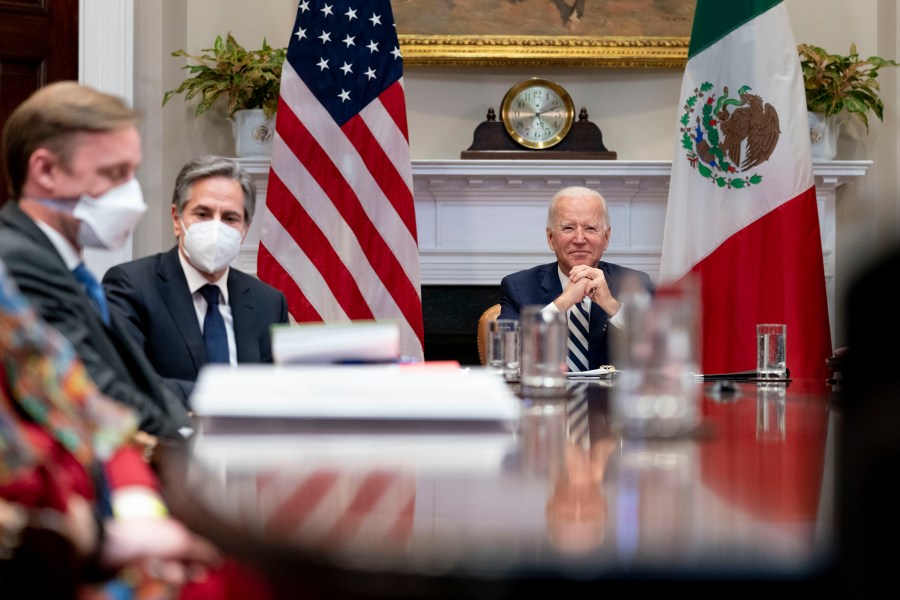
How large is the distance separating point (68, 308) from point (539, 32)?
3904 mm

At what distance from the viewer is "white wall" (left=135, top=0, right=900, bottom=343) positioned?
4.83 meters

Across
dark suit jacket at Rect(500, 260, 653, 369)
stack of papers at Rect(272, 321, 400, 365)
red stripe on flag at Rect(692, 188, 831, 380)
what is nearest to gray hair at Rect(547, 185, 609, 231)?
dark suit jacket at Rect(500, 260, 653, 369)

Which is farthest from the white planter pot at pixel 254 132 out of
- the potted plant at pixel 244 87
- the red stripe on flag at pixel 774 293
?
the red stripe on flag at pixel 774 293

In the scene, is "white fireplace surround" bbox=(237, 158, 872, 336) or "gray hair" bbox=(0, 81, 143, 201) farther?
"white fireplace surround" bbox=(237, 158, 872, 336)

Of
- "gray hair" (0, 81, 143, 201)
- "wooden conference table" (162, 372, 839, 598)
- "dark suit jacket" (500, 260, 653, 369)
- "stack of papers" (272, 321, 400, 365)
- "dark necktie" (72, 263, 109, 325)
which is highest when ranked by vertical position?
"gray hair" (0, 81, 143, 201)

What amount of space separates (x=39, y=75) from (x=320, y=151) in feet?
4.47

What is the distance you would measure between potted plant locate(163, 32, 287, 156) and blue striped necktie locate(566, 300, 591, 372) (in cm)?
191

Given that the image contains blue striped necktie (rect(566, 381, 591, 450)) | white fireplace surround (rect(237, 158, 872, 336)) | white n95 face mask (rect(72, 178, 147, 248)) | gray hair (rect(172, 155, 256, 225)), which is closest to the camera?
blue striped necktie (rect(566, 381, 591, 450))

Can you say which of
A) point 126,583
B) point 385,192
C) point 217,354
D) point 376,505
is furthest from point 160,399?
point 385,192

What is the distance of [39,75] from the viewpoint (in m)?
4.54

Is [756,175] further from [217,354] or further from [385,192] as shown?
[217,354]

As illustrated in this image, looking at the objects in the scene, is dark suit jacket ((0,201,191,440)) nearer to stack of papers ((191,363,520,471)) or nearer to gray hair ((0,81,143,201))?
gray hair ((0,81,143,201))

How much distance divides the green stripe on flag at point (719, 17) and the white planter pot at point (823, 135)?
2.28 ft

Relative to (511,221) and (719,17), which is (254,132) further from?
(719,17)
